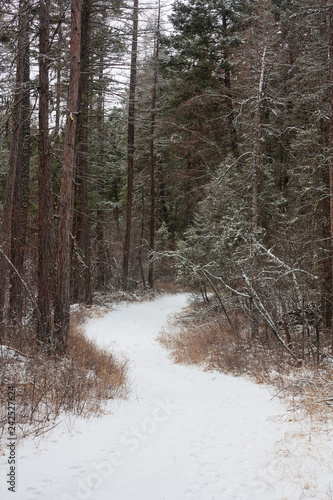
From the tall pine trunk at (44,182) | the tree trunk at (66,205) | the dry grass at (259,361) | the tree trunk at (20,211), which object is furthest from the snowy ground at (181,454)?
the tree trunk at (20,211)

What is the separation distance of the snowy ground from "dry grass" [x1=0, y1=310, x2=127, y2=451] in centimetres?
24

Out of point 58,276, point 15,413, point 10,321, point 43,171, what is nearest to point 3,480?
point 15,413

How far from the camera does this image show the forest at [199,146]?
7852 millimetres

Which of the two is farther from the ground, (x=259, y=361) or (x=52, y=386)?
(x=52, y=386)

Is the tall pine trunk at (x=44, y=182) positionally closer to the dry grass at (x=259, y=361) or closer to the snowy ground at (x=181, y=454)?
the snowy ground at (x=181, y=454)

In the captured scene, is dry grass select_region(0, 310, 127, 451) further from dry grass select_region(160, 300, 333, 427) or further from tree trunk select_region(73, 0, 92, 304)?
tree trunk select_region(73, 0, 92, 304)

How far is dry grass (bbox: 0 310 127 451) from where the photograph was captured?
4.48 m

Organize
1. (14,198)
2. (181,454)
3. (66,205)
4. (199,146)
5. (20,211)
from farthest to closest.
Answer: (199,146) → (20,211) → (14,198) → (66,205) → (181,454)

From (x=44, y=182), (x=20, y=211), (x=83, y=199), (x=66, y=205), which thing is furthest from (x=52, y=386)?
(x=83, y=199)

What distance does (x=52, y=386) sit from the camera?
5359 mm

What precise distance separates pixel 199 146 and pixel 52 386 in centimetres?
1372

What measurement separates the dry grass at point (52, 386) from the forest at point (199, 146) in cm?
76

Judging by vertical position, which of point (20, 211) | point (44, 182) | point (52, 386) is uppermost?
point (44, 182)

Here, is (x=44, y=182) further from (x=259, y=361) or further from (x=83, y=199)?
(x=83, y=199)
